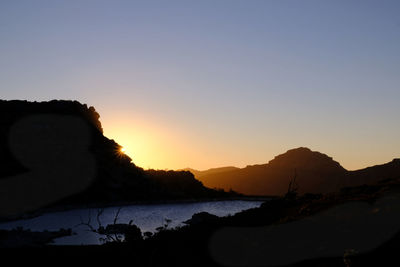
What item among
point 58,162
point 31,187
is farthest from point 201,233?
point 58,162

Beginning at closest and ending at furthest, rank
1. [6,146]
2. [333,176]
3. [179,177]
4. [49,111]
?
[6,146]
[49,111]
[179,177]
[333,176]

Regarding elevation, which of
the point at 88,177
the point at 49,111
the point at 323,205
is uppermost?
the point at 49,111

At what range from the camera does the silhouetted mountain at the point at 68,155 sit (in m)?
92.2

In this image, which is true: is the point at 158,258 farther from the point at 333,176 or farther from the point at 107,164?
the point at 333,176

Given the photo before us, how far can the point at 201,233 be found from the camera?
30.2 meters

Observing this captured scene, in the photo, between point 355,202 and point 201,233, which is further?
point 201,233

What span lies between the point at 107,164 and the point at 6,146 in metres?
24.0

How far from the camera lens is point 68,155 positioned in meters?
101

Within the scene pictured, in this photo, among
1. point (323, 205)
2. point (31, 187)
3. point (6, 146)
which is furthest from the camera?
point (6, 146)

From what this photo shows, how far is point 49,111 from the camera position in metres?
113

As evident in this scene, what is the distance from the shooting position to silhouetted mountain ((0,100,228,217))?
92.2 m

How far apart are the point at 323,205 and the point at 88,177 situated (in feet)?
254

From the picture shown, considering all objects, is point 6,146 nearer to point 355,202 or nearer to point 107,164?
point 107,164

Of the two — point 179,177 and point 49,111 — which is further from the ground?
point 49,111
